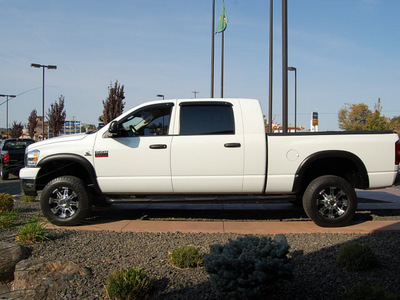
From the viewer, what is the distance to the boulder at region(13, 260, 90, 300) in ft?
11.3

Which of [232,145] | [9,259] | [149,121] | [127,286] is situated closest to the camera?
[127,286]

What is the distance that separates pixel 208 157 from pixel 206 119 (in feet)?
2.21

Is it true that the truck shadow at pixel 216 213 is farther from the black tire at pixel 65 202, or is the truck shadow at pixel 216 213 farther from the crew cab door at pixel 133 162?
the crew cab door at pixel 133 162

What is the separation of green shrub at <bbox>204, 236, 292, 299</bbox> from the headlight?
419 cm

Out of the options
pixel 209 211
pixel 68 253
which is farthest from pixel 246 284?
pixel 209 211

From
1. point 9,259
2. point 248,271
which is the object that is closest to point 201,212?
point 9,259

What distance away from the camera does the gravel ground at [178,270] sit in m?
3.39

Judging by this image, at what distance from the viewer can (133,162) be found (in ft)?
19.5

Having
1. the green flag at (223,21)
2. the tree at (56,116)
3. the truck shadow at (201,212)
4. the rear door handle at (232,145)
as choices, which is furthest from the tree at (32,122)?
the rear door handle at (232,145)

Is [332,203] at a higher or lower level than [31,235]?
higher

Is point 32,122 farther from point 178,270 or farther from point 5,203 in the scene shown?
point 178,270

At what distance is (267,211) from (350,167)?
1.93 m

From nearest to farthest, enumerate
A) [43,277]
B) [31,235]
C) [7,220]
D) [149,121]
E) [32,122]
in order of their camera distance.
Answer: [43,277], [31,235], [7,220], [149,121], [32,122]

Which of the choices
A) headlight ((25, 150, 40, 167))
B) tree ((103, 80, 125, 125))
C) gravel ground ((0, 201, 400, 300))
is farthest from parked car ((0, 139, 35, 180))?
gravel ground ((0, 201, 400, 300))
